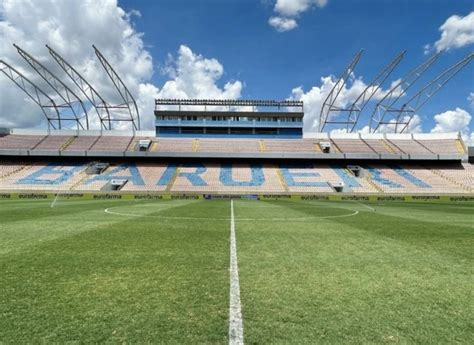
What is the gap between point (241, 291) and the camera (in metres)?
4.09

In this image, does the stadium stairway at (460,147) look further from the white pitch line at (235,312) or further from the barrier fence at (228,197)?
the white pitch line at (235,312)

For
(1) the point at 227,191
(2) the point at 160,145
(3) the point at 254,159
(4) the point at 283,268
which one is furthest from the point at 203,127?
(4) the point at 283,268

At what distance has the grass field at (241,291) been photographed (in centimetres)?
300

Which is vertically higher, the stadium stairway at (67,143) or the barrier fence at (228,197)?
the stadium stairway at (67,143)

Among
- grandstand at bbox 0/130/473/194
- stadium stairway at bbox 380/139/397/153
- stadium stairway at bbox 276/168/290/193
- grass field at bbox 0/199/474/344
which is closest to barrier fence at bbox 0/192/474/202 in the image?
grandstand at bbox 0/130/473/194

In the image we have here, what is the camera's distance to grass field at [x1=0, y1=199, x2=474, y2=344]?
3000mm

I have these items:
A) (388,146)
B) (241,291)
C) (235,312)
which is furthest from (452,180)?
(235,312)

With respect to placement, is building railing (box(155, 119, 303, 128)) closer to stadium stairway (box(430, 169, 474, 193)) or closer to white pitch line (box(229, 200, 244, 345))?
stadium stairway (box(430, 169, 474, 193))

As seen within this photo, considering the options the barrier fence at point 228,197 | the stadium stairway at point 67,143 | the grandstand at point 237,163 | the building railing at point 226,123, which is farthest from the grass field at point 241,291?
the building railing at point 226,123

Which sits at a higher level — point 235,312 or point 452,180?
point 452,180

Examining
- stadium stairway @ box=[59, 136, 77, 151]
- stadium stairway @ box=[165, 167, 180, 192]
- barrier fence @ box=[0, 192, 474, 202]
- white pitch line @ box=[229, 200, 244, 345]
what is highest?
stadium stairway @ box=[59, 136, 77, 151]

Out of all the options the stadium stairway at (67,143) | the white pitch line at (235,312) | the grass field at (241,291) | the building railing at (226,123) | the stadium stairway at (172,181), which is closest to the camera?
the white pitch line at (235,312)

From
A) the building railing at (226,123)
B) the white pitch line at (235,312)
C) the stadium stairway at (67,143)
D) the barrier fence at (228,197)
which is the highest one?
the building railing at (226,123)

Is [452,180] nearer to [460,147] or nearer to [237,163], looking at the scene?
[460,147]
